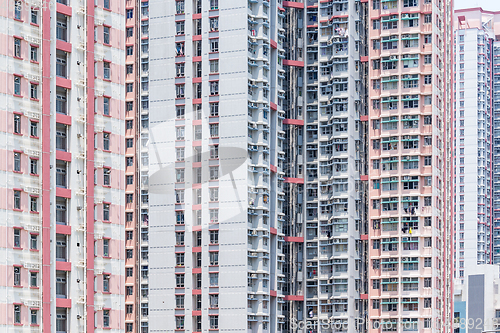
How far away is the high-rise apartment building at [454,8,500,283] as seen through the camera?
161875 mm

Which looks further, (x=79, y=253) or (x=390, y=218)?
(x=390, y=218)

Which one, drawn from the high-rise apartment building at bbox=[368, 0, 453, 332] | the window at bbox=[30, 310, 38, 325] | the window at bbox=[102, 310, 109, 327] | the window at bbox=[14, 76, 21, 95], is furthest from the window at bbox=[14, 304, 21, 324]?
the high-rise apartment building at bbox=[368, 0, 453, 332]

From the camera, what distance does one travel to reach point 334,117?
4264 inches

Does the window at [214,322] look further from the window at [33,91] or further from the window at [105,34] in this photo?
the window at [33,91]

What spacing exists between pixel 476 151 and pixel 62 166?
106 metres

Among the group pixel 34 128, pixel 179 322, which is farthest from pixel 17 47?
pixel 179 322

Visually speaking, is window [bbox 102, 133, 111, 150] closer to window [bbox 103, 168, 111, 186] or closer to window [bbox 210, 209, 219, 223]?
window [bbox 103, 168, 111, 186]

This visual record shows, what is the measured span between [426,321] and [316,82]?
1036 inches

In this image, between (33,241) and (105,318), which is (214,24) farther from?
(33,241)

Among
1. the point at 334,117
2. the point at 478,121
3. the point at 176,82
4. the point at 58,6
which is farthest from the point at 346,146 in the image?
the point at 478,121

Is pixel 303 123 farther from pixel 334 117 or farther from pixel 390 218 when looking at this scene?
pixel 390 218

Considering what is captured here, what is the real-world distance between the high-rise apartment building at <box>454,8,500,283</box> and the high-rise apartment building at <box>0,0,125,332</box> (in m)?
99.9

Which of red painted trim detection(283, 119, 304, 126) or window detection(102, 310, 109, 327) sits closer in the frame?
window detection(102, 310, 109, 327)

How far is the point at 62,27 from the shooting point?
67062 mm
